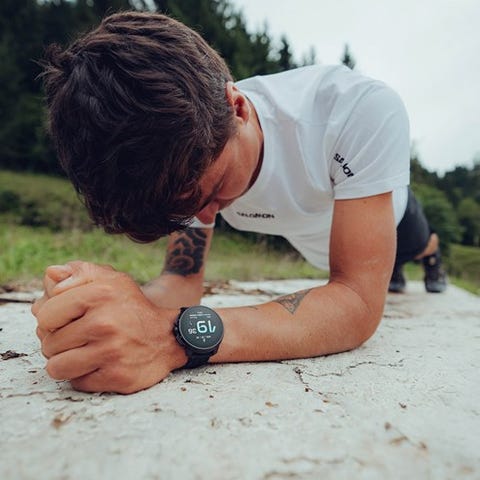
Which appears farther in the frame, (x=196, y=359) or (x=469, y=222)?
(x=469, y=222)

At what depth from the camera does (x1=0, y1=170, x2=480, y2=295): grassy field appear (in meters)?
3.33

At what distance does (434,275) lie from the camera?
2.98 metres

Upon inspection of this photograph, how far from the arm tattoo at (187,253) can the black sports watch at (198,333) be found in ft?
2.34

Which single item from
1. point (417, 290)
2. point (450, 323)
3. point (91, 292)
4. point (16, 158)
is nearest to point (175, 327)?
point (91, 292)

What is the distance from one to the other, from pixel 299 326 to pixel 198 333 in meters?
0.27

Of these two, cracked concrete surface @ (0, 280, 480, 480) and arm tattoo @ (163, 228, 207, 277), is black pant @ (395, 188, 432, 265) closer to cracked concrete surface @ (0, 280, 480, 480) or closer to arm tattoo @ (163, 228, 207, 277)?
arm tattoo @ (163, 228, 207, 277)

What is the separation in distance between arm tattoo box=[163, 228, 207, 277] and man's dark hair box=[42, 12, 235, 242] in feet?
2.09

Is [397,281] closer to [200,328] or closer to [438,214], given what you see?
[200,328]

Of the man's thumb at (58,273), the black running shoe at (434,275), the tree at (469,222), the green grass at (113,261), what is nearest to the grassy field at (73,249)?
the green grass at (113,261)

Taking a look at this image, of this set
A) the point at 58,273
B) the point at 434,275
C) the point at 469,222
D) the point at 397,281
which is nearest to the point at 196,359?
the point at 58,273

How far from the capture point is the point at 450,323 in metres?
1.87

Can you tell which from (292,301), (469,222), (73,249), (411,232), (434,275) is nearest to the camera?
(292,301)

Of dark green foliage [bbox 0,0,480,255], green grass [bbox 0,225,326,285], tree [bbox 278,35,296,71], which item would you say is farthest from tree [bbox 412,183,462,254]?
green grass [bbox 0,225,326,285]

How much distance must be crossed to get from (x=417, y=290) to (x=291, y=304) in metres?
2.23
